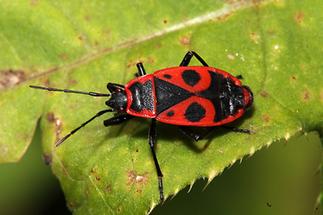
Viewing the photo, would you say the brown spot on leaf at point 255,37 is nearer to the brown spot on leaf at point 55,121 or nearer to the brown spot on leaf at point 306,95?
the brown spot on leaf at point 306,95

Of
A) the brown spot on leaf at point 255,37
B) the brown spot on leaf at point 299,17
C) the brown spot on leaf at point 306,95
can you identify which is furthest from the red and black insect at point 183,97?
the brown spot on leaf at point 299,17

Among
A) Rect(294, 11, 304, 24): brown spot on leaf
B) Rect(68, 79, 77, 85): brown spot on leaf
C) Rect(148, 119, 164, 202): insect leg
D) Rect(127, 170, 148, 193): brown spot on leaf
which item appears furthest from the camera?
Rect(68, 79, 77, 85): brown spot on leaf

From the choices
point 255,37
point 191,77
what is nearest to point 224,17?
point 255,37

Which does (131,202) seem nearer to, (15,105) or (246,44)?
(15,105)

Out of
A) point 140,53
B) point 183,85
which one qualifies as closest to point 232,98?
point 183,85

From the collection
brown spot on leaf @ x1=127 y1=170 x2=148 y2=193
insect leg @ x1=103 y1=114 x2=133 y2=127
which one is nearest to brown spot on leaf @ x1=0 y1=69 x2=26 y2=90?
insect leg @ x1=103 y1=114 x2=133 y2=127

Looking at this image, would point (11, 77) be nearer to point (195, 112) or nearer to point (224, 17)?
point (195, 112)

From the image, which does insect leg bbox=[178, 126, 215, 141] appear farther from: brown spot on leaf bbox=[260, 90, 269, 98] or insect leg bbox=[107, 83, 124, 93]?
insect leg bbox=[107, 83, 124, 93]
